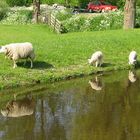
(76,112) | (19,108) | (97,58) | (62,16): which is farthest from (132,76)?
(62,16)

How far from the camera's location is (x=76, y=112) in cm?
2038

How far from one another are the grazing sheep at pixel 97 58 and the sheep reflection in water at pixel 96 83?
1.68 meters

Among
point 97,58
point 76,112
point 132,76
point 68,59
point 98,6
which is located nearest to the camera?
point 76,112

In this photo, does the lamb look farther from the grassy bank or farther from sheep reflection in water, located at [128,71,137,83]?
sheep reflection in water, located at [128,71,137,83]

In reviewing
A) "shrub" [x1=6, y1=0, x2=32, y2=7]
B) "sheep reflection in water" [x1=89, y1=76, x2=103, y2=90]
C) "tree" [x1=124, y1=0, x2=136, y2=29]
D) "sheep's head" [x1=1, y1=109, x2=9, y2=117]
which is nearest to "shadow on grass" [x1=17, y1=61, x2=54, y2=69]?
"sheep reflection in water" [x1=89, y1=76, x2=103, y2=90]

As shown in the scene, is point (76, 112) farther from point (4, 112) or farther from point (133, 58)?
point (133, 58)

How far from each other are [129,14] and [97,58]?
17.9 metres

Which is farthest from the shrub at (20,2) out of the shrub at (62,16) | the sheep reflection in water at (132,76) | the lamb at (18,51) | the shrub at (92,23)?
the lamb at (18,51)

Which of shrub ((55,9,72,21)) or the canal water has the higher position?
the canal water

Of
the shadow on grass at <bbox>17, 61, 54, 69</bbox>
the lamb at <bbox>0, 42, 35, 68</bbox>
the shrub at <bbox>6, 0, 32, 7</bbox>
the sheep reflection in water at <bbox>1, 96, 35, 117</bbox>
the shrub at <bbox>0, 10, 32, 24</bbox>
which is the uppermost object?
the lamb at <bbox>0, 42, 35, 68</bbox>

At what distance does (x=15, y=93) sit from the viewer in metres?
23.7

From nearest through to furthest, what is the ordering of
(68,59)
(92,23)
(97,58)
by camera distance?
(97,58) → (68,59) → (92,23)

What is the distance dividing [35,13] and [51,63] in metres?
27.8

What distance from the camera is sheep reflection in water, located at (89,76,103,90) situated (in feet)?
82.3
